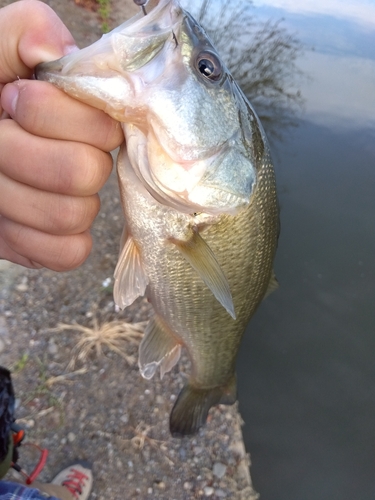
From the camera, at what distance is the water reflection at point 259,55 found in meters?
5.33

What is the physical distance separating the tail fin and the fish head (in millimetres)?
1096

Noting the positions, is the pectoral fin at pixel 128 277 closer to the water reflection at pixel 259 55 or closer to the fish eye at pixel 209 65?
the fish eye at pixel 209 65

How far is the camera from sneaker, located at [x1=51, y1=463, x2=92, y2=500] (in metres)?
2.13

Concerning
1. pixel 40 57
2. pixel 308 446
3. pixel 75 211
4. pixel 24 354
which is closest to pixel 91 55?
pixel 40 57

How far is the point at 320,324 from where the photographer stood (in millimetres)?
3500

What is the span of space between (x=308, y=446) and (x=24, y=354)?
204cm

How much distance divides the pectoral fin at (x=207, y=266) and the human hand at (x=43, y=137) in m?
0.30

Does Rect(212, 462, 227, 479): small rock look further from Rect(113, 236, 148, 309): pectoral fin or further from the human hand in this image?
the human hand

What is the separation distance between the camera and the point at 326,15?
22.3 ft

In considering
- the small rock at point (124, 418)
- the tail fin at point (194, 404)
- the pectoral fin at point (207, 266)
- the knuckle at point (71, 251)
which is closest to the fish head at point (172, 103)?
the pectoral fin at point (207, 266)

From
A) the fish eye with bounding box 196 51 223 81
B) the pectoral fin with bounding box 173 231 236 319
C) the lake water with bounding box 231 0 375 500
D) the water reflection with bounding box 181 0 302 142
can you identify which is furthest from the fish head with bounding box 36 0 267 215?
the water reflection with bounding box 181 0 302 142

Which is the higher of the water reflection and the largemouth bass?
the largemouth bass

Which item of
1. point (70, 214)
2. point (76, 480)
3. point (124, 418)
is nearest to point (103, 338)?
point (124, 418)

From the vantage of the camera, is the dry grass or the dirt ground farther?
the dry grass
